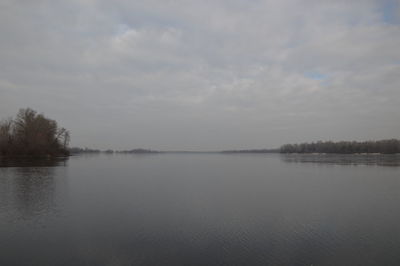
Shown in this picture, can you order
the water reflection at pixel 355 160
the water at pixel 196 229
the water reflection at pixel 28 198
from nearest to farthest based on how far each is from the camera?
the water at pixel 196 229
the water reflection at pixel 28 198
the water reflection at pixel 355 160

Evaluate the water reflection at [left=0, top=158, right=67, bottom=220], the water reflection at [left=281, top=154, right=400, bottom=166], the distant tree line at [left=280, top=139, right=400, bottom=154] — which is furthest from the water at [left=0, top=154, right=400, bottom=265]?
the distant tree line at [left=280, top=139, right=400, bottom=154]

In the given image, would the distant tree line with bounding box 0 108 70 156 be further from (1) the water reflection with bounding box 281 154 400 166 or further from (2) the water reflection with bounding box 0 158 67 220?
(1) the water reflection with bounding box 281 154 400 166

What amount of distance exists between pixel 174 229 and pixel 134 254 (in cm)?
302

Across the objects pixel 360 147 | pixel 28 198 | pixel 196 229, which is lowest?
pixel 196 229

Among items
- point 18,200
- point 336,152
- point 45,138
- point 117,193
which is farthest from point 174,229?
point 336,152

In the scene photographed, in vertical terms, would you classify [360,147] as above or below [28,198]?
above

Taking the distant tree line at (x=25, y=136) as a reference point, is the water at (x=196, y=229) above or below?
below

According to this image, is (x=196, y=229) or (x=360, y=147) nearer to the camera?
(x=196, y=229)

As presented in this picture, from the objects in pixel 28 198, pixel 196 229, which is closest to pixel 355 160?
pixel 196 229

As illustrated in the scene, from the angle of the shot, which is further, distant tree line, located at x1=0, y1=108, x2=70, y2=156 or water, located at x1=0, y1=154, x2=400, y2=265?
distant tree line, located at x1=0, y1=108, x2=70, y2=156

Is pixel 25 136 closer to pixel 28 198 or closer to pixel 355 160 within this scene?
pixel 28 198

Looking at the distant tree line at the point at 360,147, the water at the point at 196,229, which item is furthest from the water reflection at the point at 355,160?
the water at the point at 196,229

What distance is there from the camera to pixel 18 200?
57.3 ft

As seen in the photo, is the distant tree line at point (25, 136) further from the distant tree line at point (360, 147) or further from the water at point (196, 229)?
the distant tree line at point (360, 147)
